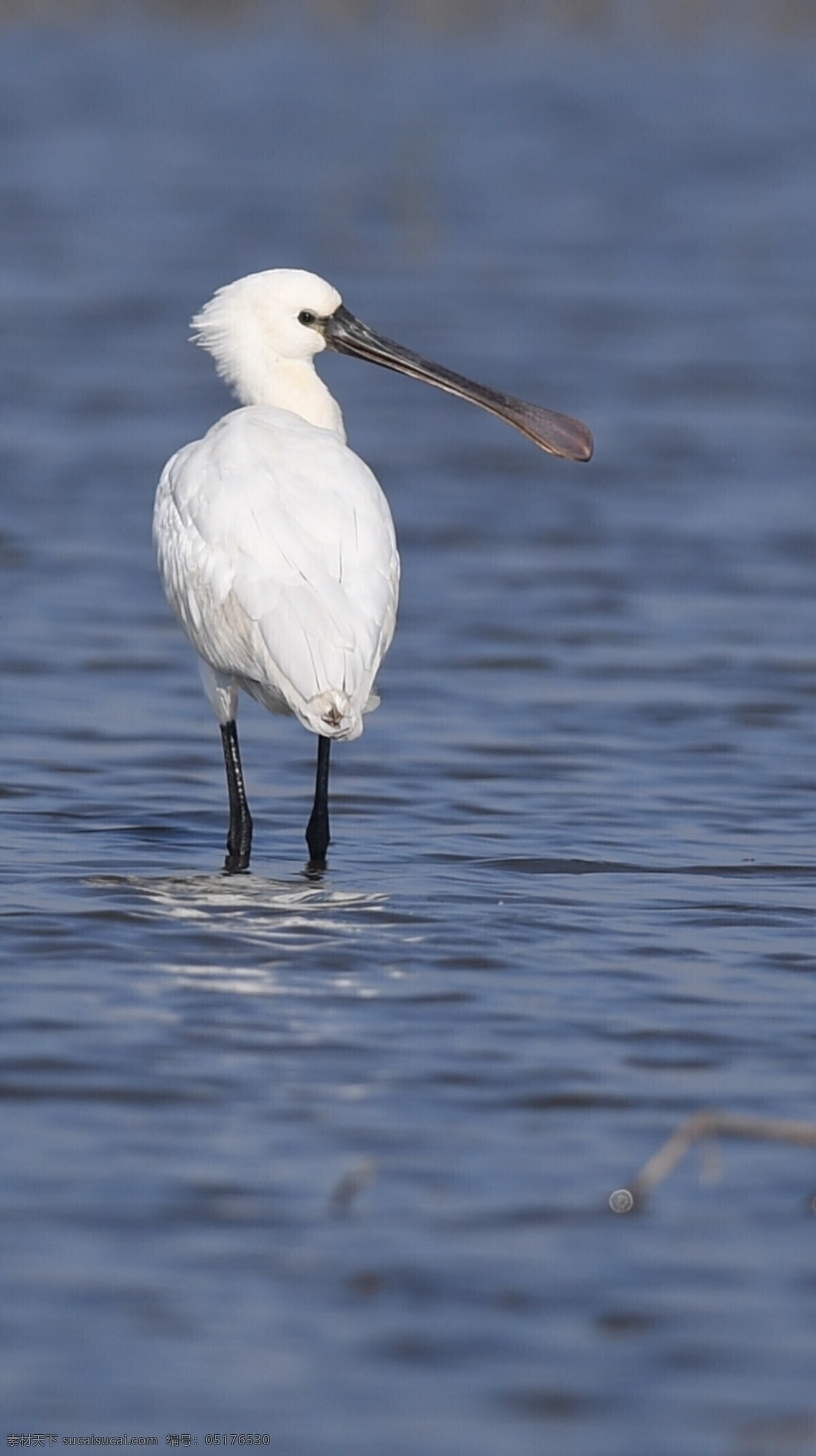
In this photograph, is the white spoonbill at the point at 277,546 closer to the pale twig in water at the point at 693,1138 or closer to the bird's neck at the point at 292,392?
the bird's neck at the point at 292,392

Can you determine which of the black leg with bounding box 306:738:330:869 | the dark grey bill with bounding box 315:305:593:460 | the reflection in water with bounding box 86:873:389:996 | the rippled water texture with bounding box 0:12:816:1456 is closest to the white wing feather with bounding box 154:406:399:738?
the black leg with bounding box 306:738:330:869

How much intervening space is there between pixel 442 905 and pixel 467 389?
90.4 inches

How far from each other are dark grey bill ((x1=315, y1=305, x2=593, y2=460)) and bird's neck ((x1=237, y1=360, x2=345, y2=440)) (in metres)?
0.17

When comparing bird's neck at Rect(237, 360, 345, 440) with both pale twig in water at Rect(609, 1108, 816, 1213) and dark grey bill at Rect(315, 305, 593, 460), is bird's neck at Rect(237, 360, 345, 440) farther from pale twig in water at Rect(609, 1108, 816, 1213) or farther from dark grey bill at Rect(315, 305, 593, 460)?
pale twig in water at Rect(609, 1108, 816, 1213)

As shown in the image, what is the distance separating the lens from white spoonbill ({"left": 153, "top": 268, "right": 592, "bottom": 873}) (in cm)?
713

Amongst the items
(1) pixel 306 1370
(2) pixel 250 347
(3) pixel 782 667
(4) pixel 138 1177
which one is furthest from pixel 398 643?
(1) pixel 306 1370

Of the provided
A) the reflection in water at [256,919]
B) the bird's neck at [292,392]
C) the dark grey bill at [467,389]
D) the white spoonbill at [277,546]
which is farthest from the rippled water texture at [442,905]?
the bird's neck at [292,392]

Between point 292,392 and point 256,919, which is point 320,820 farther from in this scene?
point 292,392

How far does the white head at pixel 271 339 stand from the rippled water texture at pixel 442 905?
122 cm

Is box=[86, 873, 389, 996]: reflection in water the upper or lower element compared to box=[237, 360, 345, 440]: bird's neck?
lower

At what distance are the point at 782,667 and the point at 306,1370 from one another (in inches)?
249

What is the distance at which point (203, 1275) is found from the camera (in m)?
4.60

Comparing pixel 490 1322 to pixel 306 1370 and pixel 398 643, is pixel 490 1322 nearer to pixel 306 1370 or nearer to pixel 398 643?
pixel 306 1370

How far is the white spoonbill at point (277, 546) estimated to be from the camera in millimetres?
7133
